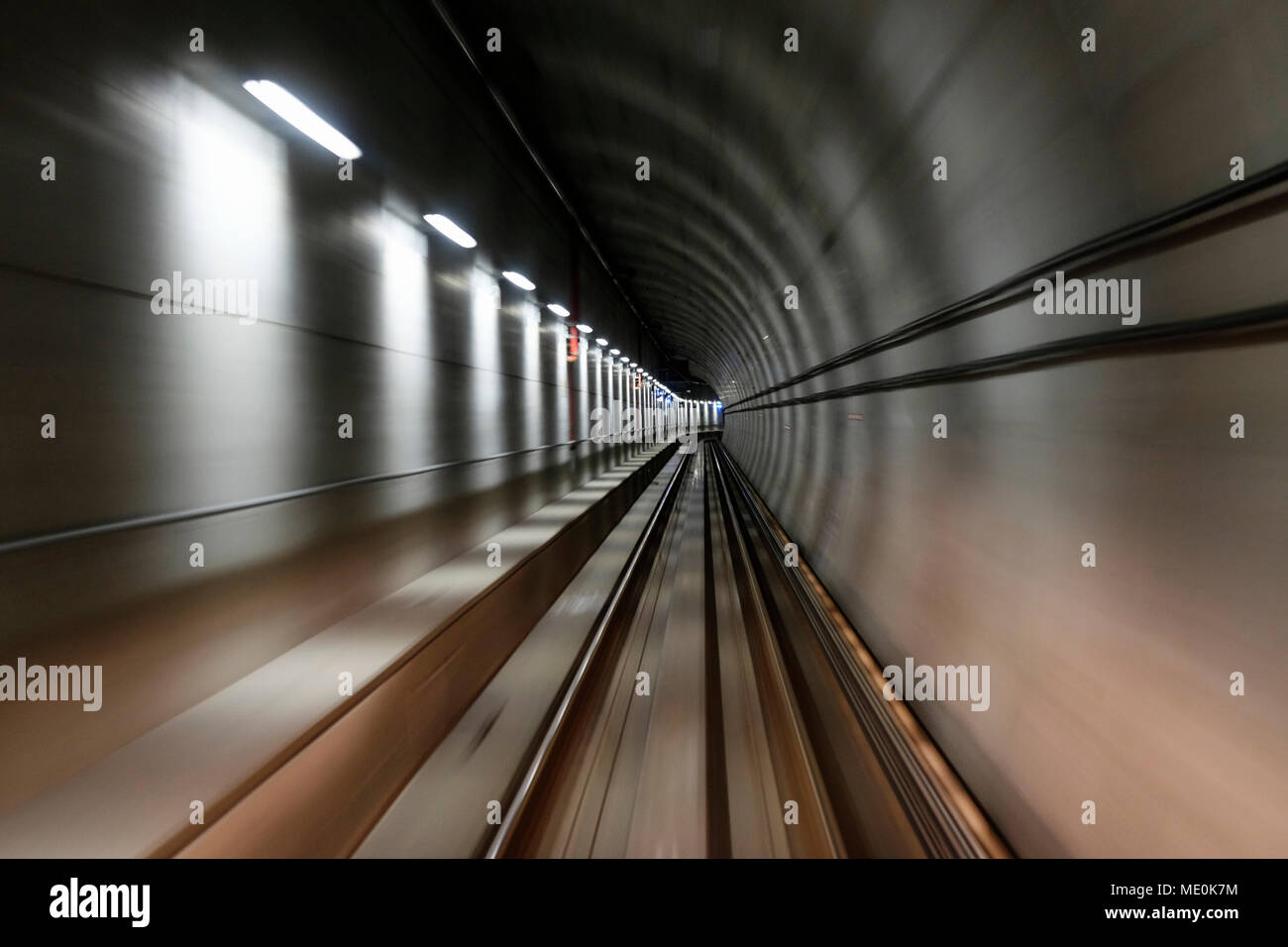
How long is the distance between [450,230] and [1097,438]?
5.69 meters

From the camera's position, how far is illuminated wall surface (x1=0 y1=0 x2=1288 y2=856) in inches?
72.4

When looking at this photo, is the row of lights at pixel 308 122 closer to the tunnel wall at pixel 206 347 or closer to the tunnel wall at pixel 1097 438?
the tunnel wall at pixel 206 347

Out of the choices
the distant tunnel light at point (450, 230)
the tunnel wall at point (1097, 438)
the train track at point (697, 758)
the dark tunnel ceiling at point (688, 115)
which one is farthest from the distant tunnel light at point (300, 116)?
the train track at point (697, 758)

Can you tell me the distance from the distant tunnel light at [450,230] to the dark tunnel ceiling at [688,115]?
160cm

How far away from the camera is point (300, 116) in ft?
12.7

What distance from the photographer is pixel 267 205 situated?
371cm

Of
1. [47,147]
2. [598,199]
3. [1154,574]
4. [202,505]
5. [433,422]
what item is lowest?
[1154,574]

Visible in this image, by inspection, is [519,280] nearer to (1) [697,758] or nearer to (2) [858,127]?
(2) [858,127]

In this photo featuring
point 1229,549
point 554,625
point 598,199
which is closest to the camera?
point 1229,549

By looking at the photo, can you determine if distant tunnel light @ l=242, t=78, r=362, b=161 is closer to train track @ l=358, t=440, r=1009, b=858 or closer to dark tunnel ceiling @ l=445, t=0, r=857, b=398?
dark tunnel ceiling @ l=445, t=0, r=857, b=398

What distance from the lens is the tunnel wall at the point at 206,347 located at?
7.73 feet

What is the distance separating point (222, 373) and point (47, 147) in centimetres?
118
